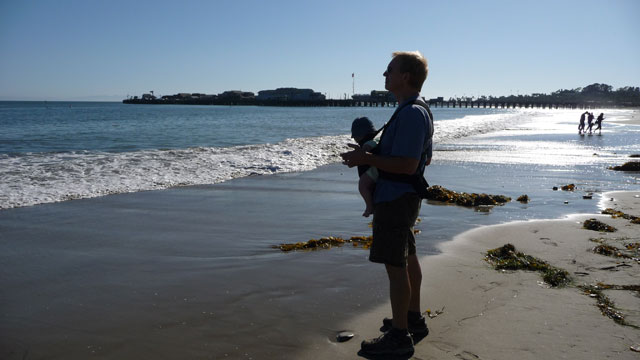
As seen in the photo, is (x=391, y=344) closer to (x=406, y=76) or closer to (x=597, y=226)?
(x=406, y=76)

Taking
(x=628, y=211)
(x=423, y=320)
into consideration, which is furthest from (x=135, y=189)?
(x=628, y=211)

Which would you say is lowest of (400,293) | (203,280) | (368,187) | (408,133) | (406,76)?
(203,280)

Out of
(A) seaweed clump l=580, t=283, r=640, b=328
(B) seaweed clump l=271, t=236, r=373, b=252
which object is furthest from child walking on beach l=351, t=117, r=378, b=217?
(B) seaweed clump l=271, t=236, r=373, b=252

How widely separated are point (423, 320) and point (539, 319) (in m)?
0.87

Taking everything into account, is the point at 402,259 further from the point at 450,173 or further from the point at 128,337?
the point at 450,173

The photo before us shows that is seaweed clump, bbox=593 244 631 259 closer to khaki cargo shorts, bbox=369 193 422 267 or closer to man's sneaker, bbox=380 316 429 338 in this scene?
man's sneaker, bbox=380 316 429 338

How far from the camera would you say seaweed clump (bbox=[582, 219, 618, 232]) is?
561cm

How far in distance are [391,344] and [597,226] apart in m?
4.28

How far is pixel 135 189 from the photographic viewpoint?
8.87 m

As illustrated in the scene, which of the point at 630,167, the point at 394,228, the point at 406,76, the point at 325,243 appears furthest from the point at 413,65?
the point at 630,167

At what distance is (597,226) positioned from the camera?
18.6 ft

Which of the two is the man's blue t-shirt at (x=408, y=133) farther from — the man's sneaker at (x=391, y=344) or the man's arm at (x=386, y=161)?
the man's sneaker at (x=391, y=344)

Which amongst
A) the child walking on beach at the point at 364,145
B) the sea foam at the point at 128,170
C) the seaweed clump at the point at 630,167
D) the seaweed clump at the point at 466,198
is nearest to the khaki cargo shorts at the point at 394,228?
the child walking on beach at the point at 364,145

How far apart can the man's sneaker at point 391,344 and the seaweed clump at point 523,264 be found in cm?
181
